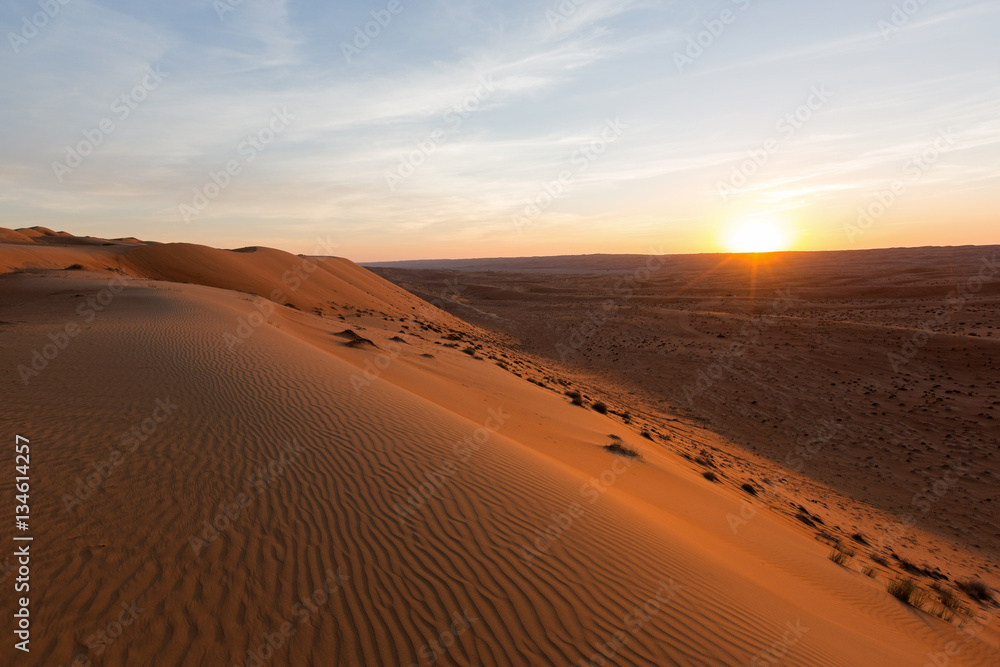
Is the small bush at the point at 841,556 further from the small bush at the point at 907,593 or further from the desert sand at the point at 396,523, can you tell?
the small bush at the point at 907,593

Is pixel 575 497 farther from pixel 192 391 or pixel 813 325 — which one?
pixel 813 325

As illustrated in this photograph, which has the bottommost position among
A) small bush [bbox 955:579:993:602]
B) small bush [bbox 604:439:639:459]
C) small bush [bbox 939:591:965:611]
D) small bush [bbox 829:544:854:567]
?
small bush [bbox 955:579:993:602]

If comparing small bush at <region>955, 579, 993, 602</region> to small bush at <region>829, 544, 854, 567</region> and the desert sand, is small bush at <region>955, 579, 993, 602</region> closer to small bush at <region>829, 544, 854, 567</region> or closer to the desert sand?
the desert sand

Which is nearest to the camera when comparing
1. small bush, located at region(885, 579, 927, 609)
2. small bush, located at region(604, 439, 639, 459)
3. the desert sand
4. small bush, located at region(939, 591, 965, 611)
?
the desert sand

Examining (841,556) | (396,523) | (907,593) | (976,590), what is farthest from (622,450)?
(396,523)

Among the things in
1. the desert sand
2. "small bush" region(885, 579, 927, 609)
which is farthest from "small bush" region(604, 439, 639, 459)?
"small bush" region(885, 579, 927, 609)
